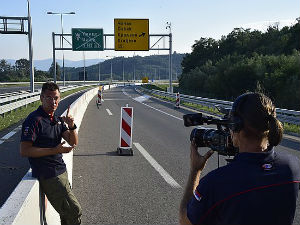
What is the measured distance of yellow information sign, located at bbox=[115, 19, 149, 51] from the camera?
32.1 meters

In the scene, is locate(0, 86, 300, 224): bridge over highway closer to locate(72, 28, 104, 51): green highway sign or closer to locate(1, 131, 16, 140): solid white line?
locate(1, 131, 16, 140): solid white line

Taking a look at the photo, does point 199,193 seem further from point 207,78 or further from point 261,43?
point 261,43

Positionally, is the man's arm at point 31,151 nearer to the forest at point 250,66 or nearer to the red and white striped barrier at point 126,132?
the red and white striped barrier at point 126,132

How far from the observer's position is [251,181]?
171 cm

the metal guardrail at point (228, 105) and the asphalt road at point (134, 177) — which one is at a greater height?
the metal guardrail at point (228, 105)

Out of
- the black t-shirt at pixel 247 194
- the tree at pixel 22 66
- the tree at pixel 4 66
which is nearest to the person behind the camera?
the black t-shirt at pixel 247 194

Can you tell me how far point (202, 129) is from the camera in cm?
227

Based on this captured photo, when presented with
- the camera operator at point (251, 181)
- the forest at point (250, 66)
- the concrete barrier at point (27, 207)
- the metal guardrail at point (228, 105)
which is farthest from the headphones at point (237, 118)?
the forest at point (250, 66)

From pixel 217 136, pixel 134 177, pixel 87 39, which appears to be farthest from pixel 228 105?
pixel 87 39

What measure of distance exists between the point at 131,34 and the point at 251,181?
3162cm

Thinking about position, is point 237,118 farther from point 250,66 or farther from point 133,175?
point 250,66

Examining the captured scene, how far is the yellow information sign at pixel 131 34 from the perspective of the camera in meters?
32.1

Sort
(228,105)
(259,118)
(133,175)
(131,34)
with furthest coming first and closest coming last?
(131,34) → (228,105) → (133,175) → (259,118)

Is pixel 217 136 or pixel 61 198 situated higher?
pixel 217 136
